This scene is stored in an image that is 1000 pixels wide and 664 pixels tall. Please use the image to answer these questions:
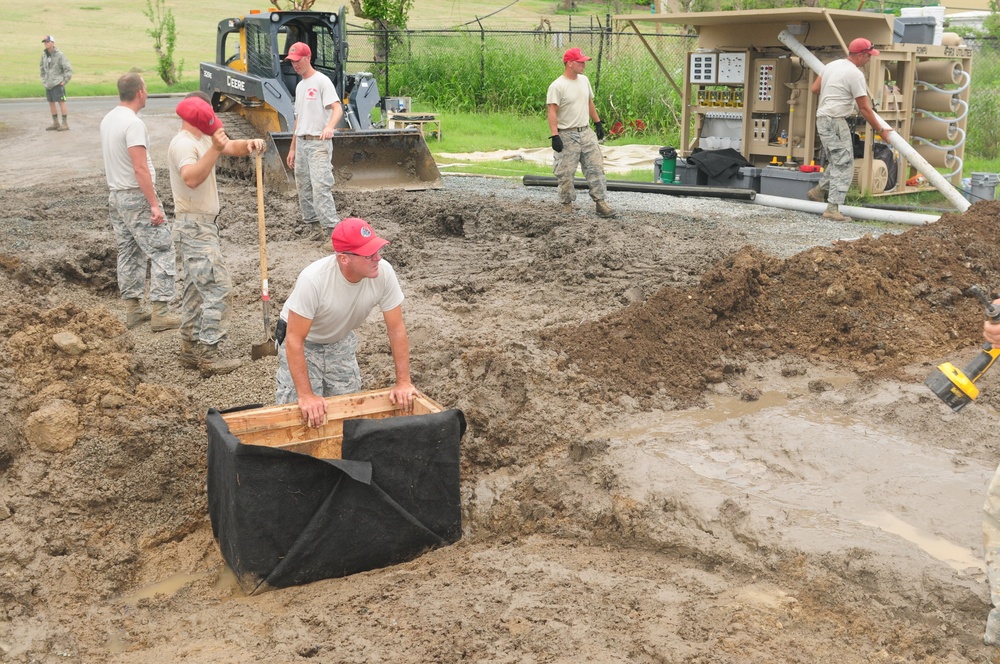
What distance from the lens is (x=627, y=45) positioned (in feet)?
80.9

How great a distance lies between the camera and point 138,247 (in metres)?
7.97

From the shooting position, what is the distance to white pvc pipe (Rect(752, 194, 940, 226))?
11.0 metres

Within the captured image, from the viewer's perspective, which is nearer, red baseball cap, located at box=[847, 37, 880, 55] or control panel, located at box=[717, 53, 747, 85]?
red baseball cap, located at box=[847, 37, 880, 55]

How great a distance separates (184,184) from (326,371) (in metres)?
2.22

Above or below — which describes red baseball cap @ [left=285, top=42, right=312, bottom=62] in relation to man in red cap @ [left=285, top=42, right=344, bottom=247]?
above

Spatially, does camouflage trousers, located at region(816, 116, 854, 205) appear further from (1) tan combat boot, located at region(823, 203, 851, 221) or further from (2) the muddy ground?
(2) the muddy ground

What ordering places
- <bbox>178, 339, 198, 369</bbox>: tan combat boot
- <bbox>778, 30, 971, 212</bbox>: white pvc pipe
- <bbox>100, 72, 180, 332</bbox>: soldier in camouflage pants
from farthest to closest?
<bbox>778, 30, 971, 212</bbox>: white pvc pipe → <bbox>100, 72, 180, 332</bbox>: soldier in camouflage pants → <bbox>178, 339, 198, 369</bbox>: tan combat boot

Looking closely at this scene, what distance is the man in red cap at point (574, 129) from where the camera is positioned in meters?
10.9

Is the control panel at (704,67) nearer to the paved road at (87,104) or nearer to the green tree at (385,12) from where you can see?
the green tree at (385,12)

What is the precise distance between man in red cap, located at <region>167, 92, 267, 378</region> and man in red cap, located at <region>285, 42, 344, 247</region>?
10.5 ft

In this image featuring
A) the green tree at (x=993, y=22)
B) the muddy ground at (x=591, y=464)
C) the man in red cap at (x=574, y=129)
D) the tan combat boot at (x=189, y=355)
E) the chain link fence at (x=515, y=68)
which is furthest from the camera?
the green tree at (x=993, y=22)

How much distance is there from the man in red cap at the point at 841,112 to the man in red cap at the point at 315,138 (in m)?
5.60

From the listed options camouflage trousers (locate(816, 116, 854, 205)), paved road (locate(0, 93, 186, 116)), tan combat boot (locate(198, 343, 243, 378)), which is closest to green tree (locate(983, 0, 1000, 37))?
camouflage trousers (locate(816, 116, 854, 205))

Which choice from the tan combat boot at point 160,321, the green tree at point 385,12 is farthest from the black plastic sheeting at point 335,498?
the green tree at point 385,12
